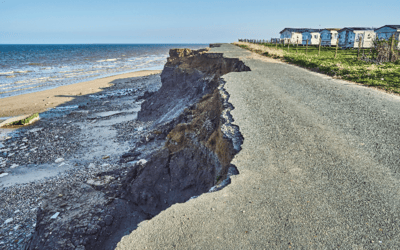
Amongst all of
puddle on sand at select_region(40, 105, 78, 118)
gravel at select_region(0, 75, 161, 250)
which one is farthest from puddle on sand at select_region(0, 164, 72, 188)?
puddle on sand at select_region(40, 105, 78, 118)

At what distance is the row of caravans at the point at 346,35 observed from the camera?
33.3m

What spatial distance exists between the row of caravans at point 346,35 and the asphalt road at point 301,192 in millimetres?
25084

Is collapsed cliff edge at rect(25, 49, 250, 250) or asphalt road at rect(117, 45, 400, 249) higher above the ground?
asphalt road at rect(117, 45, 400, 249)

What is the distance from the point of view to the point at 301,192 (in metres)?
3.72

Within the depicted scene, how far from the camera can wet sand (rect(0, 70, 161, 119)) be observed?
70.8ft

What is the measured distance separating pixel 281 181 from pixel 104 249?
164 inches

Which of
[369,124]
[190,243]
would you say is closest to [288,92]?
[369,124]


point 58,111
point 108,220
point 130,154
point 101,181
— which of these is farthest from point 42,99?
point 108,220

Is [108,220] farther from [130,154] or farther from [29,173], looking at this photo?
[29,173]

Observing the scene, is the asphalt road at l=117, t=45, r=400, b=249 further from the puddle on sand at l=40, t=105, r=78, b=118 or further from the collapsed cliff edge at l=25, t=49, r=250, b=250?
the puddle on sand at l=40, t=105, r=78, b=118

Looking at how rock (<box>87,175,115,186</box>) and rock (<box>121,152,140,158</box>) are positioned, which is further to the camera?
rock (<box>121,152,140,158</box>)

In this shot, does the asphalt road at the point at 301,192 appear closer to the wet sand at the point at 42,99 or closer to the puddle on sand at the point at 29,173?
the puddle on sand at the point at 29,173

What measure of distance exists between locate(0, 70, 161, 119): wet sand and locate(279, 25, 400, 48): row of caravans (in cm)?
2435

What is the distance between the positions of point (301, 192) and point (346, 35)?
41.1 meters
